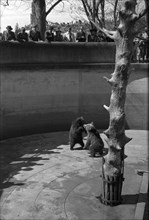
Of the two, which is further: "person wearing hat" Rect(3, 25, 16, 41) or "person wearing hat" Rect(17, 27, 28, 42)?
"person wearing hat" Rect(17, 27, 28, 42)

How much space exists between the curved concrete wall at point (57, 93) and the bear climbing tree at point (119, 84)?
23.5 feet

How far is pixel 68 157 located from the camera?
43.8 feet

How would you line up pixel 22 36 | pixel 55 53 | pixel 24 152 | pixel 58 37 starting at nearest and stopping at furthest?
pixel 24 152 → pixel 22 36 → pixel 55 53 → pixel 58 37

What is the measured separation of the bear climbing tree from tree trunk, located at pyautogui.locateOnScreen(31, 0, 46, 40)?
32.7ft

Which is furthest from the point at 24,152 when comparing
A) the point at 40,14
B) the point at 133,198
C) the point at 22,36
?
the point at 40,14

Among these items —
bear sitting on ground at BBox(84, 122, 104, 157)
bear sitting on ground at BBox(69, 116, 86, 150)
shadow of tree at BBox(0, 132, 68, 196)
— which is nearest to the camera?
shadow of tree at BBox(0, 132, 68, 196)

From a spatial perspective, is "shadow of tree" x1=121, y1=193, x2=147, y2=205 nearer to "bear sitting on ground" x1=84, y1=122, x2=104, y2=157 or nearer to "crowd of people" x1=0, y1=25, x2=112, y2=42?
"bear sitting on ground" x1=84, y1=122, x2=104, y2=157

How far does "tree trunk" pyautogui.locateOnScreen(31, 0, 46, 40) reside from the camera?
18.5m

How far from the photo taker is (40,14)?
18.6 m

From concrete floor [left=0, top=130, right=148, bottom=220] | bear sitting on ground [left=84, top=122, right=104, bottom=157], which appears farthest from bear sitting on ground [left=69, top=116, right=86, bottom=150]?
bear sitting on ground [left=84, top=122, right=104, bottom=157]

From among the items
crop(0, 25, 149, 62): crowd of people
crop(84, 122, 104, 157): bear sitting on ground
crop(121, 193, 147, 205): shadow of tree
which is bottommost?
crop(121, 193, 147, 205): shadow of tree

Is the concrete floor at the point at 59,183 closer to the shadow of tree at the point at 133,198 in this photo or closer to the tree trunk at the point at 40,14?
the shadow of tree at the point at 133,198

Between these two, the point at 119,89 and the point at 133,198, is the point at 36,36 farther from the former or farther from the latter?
the point at 133,198

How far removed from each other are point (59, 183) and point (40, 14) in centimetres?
1068
